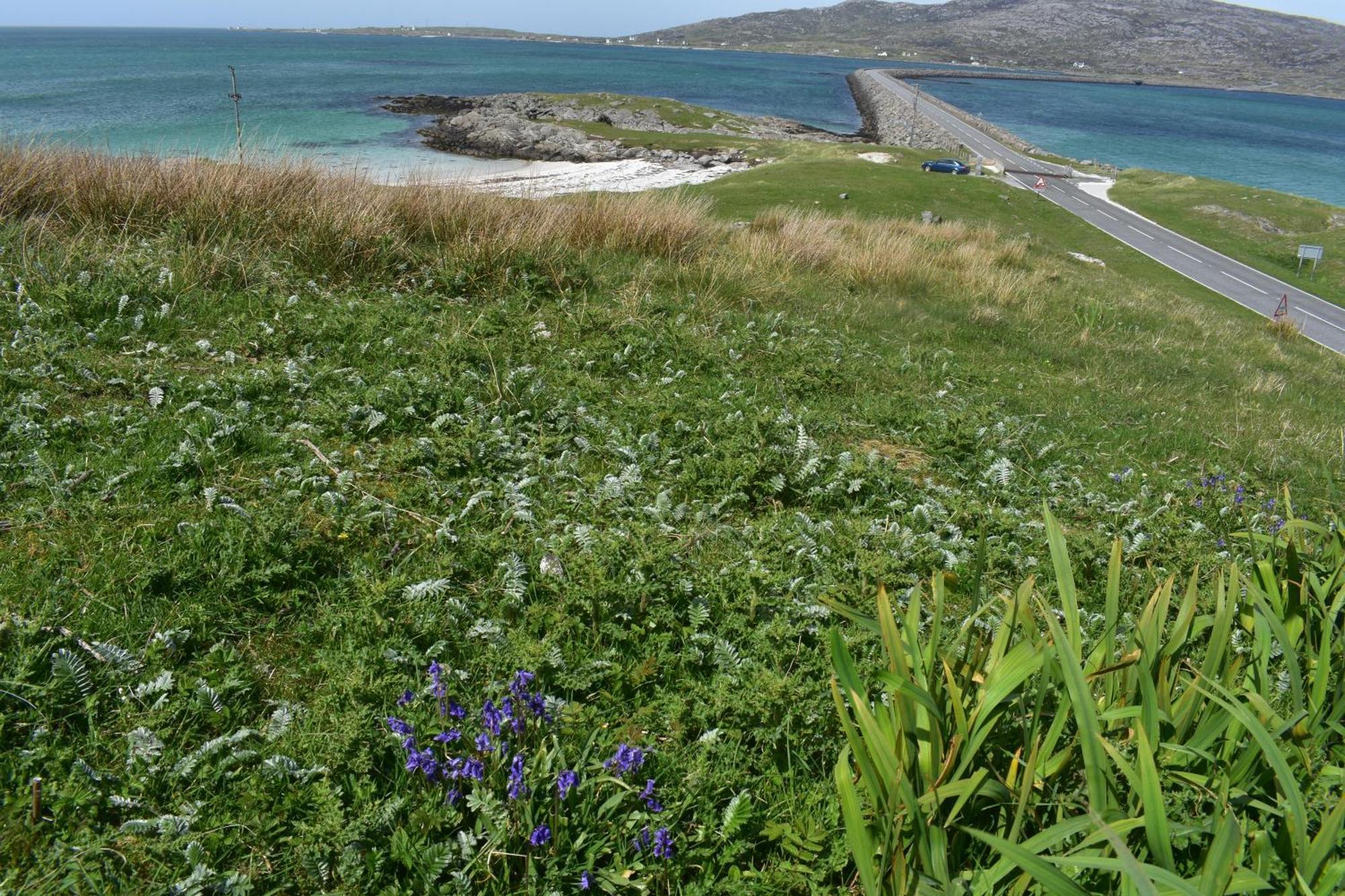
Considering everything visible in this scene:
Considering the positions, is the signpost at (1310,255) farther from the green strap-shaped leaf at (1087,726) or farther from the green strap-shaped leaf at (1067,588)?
the green strap-shaped leaf at (1087,726)

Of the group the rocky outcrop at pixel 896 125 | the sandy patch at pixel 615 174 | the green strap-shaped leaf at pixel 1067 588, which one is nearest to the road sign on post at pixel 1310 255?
the sandy patch at pixel 615 174

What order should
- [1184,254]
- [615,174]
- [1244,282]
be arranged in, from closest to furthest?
[1244,282]
[1184,254]
[615,174]

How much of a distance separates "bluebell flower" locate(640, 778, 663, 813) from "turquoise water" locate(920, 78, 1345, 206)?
4110 inches

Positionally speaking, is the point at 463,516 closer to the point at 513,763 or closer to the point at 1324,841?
the point at 513,763

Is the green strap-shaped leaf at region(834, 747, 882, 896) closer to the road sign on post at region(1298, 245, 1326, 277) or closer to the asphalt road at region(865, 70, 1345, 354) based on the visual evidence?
the asphalt road at region(865, 70, 1345, 354)

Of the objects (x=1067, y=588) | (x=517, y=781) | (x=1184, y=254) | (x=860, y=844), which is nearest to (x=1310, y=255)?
(x=1184, y=254)

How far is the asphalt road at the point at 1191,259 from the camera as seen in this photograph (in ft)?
104

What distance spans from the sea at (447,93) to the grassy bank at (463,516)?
12.9 feet

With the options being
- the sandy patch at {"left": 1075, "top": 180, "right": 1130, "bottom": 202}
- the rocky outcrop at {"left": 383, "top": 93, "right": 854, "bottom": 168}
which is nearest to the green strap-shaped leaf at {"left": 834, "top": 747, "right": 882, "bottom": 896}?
the sandy patch at {"left": 1075, "top": 180, "right": 1130, "bottom": 202}

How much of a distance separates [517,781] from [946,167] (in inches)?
2468

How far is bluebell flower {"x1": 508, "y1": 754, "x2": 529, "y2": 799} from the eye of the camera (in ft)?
7.92

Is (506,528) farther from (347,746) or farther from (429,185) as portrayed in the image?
(429,185)

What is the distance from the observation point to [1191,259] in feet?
135

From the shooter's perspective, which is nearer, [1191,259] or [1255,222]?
[1191,259]
